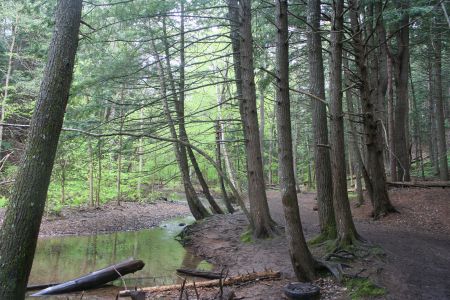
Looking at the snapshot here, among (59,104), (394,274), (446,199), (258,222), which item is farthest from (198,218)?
(59,104)

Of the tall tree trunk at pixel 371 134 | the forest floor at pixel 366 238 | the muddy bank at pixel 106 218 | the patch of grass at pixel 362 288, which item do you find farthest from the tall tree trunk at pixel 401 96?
the muddy bank at pixel 106 218

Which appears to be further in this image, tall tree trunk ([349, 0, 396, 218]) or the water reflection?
tall tree trunk ([349, 0, 396, 218])

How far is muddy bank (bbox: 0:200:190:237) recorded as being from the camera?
614 inches

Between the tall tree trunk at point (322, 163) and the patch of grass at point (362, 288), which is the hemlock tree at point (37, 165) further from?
the tall tree trunk at point (322, 163)

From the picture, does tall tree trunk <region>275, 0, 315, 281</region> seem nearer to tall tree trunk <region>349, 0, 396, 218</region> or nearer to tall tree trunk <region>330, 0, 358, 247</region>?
tall tree trunk <region>330, 0, 358, 247</region>

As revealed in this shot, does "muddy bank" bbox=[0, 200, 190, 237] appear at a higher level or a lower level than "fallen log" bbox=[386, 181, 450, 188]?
lower

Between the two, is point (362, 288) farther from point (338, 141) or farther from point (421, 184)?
point (421, 184)

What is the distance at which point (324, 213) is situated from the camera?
29.7 feet

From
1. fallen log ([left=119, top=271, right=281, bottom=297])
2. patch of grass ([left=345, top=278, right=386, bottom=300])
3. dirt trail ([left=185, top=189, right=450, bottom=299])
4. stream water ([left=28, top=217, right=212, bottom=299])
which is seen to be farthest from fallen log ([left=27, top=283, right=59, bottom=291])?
patch of grass ([left=345, top=278, right=386, bottom=300])

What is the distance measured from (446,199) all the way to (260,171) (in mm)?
6579

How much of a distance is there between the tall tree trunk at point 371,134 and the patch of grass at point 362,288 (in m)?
4.84

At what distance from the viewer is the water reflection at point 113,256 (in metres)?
9.18

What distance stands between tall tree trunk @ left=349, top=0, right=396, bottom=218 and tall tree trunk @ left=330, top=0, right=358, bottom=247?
82.0 inches

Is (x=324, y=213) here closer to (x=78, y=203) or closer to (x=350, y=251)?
(x=350, y=251)
